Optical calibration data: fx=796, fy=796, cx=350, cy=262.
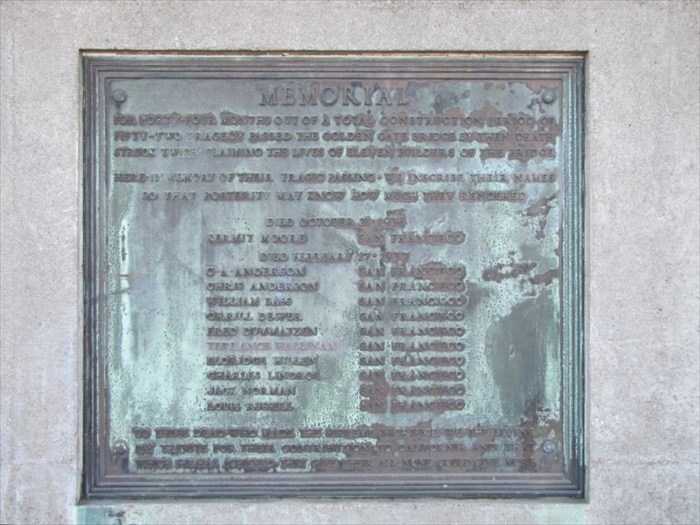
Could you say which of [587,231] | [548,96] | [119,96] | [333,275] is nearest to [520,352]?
[587,231]

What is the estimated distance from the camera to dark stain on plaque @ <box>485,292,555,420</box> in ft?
13.3

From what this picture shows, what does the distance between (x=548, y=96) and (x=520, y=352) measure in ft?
4.29

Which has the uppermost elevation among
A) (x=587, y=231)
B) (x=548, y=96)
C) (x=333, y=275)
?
(x=548, y=96)

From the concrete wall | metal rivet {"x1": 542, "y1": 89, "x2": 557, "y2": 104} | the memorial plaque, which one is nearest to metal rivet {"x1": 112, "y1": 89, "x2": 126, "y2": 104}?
Answer: the memorial plaque

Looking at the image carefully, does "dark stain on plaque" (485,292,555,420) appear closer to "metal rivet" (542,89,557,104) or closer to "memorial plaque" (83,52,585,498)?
"memorial plaque" (83,52,585,498)

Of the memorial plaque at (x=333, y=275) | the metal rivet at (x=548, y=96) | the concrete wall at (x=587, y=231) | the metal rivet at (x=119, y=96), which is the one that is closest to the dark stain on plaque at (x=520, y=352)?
the memorial plaque at (x=333, y=275)

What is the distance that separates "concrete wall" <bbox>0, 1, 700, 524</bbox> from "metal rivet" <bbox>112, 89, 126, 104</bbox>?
17 cm

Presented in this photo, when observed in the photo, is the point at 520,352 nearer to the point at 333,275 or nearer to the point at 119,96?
the point at 333,275

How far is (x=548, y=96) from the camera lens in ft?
13.3

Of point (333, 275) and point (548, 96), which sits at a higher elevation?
point (548, 96)

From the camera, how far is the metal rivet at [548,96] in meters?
4.05

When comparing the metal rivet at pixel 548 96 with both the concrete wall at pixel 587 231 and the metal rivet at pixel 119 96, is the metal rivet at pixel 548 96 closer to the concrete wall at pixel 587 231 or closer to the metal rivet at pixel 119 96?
the concrete wall at pixel 587 231

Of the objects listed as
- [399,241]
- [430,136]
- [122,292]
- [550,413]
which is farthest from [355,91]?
[550,413]

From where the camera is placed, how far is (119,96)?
4.02 metres
